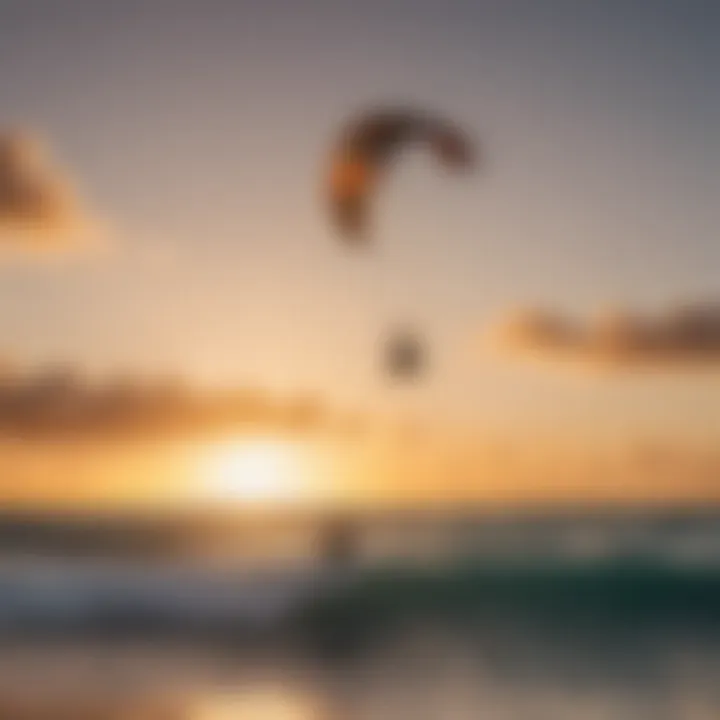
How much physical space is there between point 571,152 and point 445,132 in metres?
0.18

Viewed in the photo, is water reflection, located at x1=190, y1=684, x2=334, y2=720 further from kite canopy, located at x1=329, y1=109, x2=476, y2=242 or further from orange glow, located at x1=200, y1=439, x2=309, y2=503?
kite canopy, located at x1=329, y1=109, x2=476, y2=242

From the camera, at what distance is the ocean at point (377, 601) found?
1.96 metres

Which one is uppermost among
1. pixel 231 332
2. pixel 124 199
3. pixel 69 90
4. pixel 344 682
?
pixel 69 90

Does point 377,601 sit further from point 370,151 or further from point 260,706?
point 370,151

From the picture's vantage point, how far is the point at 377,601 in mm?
2037

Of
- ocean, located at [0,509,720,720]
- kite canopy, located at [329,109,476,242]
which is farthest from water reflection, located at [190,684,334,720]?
kite canopy, located at [329,109,476,242]

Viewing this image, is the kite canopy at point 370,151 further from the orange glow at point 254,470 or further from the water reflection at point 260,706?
the water reflection at point 260,706

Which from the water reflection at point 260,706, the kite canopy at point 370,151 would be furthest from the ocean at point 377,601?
the kite canopy at point 370,151

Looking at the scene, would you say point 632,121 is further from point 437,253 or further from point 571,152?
point 437,253

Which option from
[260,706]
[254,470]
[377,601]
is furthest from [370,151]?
[260,706]

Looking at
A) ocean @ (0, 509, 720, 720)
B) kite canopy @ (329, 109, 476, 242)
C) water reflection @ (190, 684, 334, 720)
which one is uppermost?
kite canopy @ (329, 109, 476, 242)

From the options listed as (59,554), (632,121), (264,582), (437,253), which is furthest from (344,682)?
(632,121)

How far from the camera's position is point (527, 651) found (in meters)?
2.00

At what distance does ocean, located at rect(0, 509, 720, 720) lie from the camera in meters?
1.96
